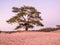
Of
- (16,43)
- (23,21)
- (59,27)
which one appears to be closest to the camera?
(16,43)

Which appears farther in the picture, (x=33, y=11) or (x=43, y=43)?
(x=33, y=11)

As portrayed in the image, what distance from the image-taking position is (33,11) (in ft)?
83.0

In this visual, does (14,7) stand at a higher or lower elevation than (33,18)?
higher

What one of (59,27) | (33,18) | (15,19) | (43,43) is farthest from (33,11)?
(43,43)

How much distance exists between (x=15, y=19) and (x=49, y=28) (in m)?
5.25

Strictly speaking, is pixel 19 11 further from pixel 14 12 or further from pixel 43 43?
pixel 43 43

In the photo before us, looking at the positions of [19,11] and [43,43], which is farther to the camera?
[19,11]

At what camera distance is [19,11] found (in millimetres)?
25734

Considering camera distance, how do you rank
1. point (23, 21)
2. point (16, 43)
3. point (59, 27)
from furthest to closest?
point (59, 27), point (23, 21), point (16, 43)

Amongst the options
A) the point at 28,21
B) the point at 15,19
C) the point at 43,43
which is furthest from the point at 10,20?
the point at 43,43

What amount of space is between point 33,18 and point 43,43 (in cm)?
1540

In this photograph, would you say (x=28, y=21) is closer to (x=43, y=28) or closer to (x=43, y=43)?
(x=43, y=28)

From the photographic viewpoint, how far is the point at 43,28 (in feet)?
86.2

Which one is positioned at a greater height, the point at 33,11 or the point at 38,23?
the point at 33,11
